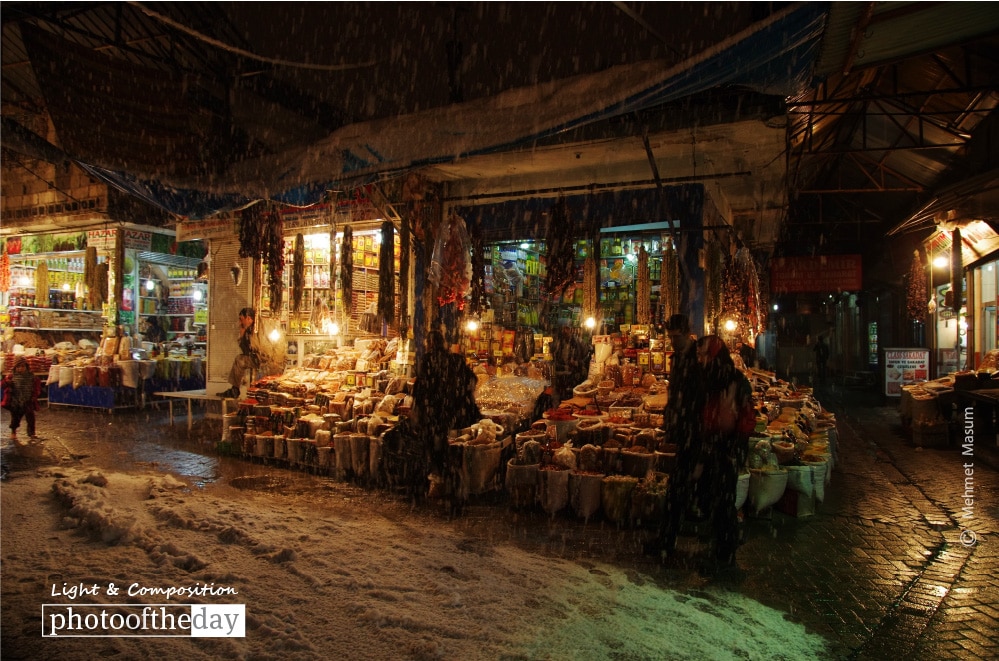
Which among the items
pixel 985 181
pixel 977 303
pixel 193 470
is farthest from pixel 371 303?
pixel 977 303

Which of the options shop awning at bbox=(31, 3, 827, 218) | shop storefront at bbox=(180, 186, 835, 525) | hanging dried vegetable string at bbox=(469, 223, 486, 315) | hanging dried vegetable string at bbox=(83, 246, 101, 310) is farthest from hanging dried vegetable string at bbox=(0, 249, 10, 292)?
hanging dried vegetable string at bbox=(469, 223, 486, 315)

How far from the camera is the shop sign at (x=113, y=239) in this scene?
1530cm

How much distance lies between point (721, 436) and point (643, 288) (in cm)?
489

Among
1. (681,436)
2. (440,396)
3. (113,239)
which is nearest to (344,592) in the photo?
(440,396)

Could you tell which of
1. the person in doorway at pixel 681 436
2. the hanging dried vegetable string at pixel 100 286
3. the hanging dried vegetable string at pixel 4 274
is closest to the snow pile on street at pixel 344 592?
the person in doorway at pixel 681 436

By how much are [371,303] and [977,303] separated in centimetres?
1373

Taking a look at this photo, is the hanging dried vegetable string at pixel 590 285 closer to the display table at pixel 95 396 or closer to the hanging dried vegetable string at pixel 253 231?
the hanging dried vegetable string at pixel 253 231

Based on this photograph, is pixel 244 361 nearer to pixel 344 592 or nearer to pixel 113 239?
pixel 113 239

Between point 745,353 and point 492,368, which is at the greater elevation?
point 745,353

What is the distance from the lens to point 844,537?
5703mm

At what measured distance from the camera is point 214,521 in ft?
15.4

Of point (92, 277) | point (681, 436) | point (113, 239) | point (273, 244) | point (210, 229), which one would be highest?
point (113, 239)

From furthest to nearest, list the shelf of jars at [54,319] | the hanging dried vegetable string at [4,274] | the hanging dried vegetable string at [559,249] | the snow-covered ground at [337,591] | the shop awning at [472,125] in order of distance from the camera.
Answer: the shelf of jars at [54,319] < the hanging dried vegetable string at [4,274] < the hanging dried vegetable string at [559,249] < the shop awning at [472,125] < the snow-covered ground at [337,591]

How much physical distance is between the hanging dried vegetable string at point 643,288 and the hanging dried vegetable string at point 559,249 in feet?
6.62
